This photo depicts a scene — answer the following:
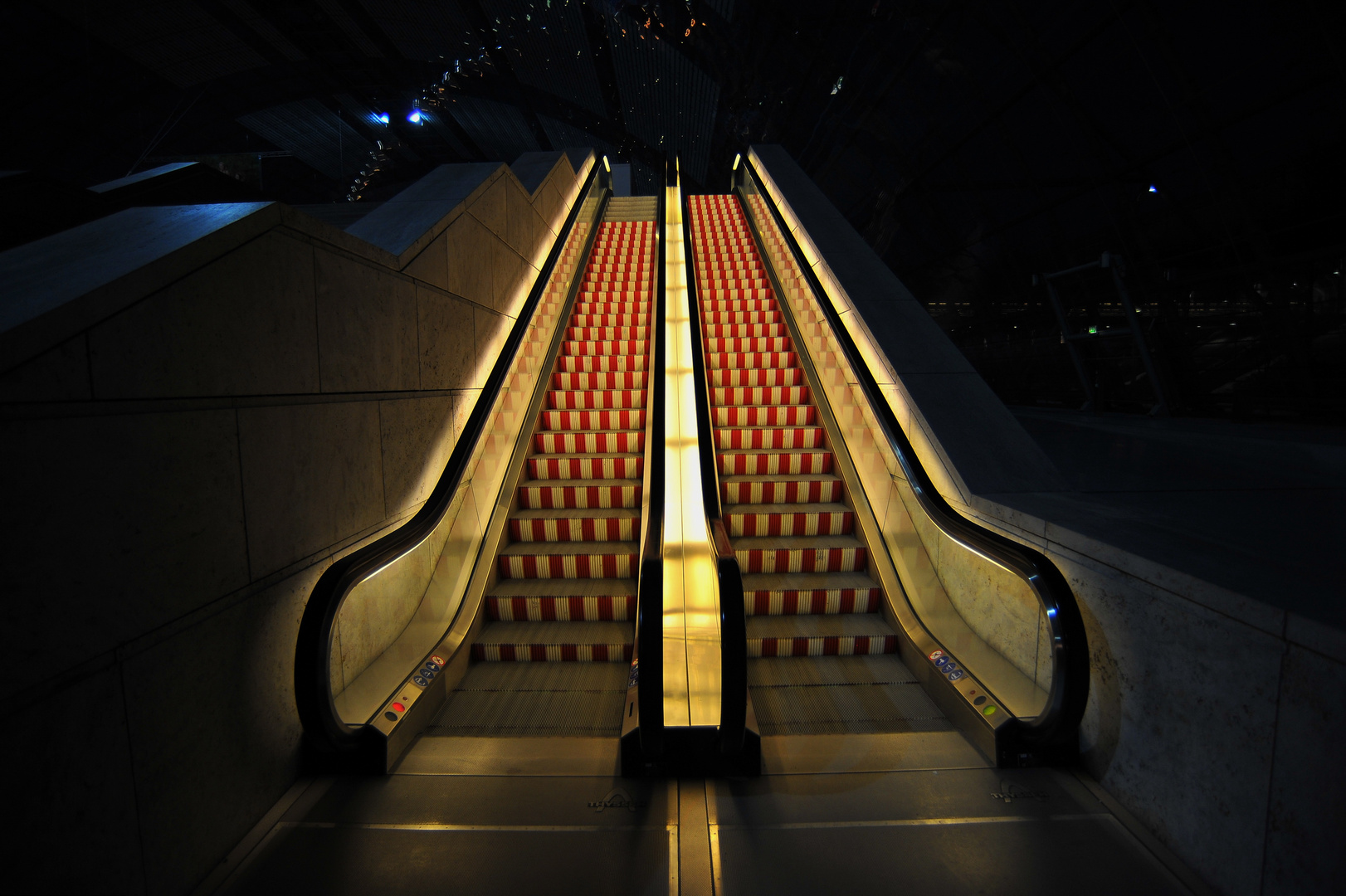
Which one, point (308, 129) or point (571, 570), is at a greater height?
point (308, 129)

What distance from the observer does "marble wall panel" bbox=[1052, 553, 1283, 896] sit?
63.9 inches

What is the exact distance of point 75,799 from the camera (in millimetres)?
1421

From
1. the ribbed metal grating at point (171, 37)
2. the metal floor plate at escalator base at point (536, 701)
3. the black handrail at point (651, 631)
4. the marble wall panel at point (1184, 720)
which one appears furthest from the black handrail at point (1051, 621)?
the ribbed metal grating at point (171, 37)

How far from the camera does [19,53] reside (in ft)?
20.3

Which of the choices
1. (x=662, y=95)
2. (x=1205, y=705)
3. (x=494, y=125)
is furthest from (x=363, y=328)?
(x=494, y=125)

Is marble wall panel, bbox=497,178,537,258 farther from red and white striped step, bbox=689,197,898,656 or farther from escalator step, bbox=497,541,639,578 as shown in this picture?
escalator step, bbox=497,541,639,578

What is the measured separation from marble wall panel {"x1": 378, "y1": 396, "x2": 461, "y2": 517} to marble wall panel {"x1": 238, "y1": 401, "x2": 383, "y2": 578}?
0.33 feet

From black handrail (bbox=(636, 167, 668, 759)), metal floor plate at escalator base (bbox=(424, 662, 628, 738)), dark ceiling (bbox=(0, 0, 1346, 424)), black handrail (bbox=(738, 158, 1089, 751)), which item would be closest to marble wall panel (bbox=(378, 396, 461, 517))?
metal floor plate at escalator base (bbox=(424, 662, 628, 738))

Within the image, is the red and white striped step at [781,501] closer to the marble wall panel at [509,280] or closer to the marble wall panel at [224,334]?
the marble wall panel at [509,280]

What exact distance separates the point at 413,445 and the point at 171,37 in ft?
41.4

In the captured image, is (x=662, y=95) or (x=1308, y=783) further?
(x=662, y=95)

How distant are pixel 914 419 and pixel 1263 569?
70.5 inches

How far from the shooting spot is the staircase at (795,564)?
281 cm

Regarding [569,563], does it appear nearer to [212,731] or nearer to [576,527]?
[576,527]
